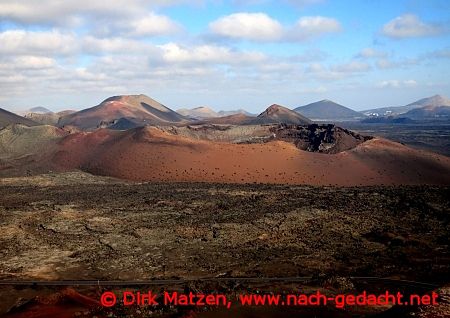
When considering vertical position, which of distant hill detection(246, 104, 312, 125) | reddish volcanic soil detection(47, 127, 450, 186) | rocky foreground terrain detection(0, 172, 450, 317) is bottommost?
Answer: rocky foreground terrain detection(0, 172, 450, 317)

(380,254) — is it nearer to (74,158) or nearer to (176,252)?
(176,252)

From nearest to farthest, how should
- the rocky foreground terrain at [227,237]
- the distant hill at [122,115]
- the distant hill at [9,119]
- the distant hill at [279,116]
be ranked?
the rocky foreground terrain at [227,237] < the distant hill at [9,119] < the distant hill at [279,116] < the distant hill at [122,115]

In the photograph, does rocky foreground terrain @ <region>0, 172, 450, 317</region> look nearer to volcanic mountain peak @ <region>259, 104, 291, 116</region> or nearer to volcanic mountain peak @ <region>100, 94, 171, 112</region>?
volcanic mountain peak @ <region>259, 104, 291, 116</region>

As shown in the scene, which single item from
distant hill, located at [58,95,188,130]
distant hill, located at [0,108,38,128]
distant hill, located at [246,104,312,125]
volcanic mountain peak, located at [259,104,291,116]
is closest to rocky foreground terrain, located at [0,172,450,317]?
distant hill, located at [0,108,38,128]

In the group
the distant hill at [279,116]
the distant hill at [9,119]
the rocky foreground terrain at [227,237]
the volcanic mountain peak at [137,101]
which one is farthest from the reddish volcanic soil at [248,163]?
the volcanic mountain peak at [137,101]

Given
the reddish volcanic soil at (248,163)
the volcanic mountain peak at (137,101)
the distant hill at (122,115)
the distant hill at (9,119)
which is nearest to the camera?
the reddish volcanic soil at (248,163)

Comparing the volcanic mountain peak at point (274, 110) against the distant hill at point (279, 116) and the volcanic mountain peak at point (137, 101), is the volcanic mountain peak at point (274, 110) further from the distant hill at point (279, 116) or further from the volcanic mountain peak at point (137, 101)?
the volcanic mountain peak at point (137, 101)

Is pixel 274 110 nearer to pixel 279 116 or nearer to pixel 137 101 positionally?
pixel 279 116
